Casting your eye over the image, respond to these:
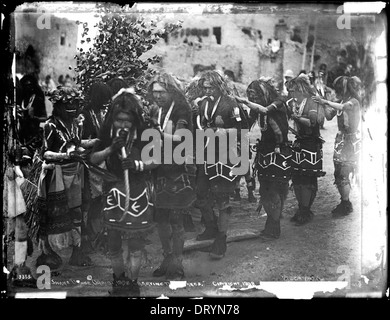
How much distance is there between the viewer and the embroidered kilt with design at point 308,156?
4055mm

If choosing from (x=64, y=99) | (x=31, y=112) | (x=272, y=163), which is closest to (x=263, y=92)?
(x=272, y=163)

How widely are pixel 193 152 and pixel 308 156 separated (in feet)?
2.83

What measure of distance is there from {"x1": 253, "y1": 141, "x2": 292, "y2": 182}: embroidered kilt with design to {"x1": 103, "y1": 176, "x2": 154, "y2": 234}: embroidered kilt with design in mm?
827

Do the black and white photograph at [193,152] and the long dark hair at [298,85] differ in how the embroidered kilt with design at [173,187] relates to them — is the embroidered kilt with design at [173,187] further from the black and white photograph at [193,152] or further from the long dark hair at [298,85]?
the long dark hair at [298,85]

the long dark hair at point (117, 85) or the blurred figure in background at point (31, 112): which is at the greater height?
the long dark hair at point (117, 85)

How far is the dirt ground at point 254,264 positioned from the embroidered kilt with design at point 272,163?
0.16m

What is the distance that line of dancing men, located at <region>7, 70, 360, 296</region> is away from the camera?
396 cm

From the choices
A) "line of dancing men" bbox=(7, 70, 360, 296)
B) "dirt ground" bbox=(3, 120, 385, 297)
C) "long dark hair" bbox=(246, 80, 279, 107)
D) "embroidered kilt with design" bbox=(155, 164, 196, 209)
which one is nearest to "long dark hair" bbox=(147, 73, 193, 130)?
"line of dancing men" bbox=(7, 70, 360, 296)

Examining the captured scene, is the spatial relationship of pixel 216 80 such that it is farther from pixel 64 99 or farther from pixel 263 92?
pixel 64 99

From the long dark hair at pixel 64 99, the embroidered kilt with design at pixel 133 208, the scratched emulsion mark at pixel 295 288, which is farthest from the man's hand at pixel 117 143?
the scratched emulsion mark at pixel 295 288

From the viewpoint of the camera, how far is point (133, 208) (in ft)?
13.0

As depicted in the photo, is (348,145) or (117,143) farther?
(348,145)

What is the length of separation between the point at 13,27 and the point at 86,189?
1.31 meters

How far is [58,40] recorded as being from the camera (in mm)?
4000
